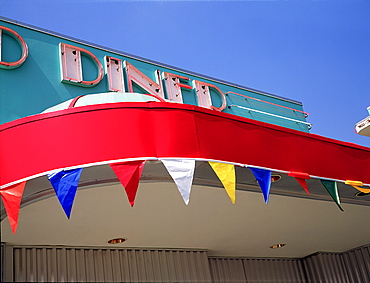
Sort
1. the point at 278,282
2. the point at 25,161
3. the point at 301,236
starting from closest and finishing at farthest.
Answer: the point at 25,161 → the point at 301,236 → the point at 278,282

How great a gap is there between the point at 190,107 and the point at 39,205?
1.92 m

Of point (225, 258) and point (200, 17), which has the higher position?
point (200, 17)

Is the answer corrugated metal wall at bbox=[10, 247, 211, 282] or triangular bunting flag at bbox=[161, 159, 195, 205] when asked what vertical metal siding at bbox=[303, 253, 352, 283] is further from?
triangular bunting flag at bbox=[161, 159, 195, 205]

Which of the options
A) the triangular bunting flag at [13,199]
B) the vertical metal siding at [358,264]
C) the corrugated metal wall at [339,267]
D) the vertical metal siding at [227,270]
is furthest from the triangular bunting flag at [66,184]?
the vertical metal siding at [358,264]

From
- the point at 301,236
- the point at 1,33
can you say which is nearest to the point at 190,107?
the point at 1,33

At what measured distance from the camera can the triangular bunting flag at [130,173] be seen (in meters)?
4.05

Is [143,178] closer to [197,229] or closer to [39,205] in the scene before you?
[39,205]

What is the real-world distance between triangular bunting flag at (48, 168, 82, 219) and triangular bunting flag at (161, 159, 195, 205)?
2.67ft

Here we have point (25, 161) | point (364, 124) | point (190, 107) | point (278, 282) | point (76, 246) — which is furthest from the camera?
point (364, 124)

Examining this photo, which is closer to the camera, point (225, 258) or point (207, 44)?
point (225, 258)

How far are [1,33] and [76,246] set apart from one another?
10.3 ft

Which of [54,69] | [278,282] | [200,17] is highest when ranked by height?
[200,17]

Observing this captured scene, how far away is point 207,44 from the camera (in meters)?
9.02

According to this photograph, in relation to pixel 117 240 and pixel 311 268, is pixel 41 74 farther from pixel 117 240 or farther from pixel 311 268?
pixel 311 268
